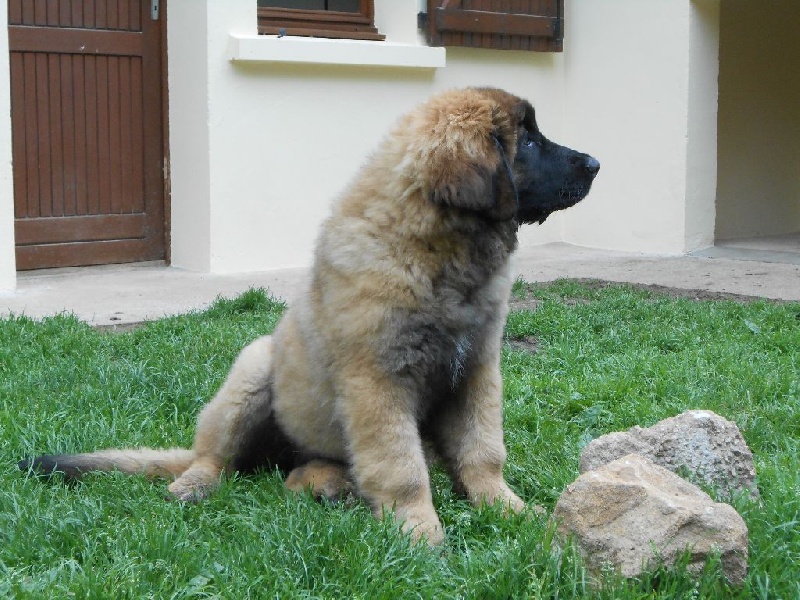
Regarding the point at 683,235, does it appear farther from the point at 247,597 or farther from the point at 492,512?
the point at 247,597

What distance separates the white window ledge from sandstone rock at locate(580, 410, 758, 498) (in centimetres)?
598

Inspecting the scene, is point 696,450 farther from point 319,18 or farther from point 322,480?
point 319,18

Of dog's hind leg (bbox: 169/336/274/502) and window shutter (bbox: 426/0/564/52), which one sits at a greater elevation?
window shutter (bbox: 426/0/564/52)

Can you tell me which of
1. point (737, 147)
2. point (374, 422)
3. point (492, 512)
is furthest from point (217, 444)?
point (737, 147)

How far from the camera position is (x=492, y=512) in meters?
3.26

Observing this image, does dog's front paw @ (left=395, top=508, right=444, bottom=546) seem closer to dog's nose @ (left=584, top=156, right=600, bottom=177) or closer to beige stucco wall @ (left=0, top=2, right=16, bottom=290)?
dog's nose @ (left=584, top=156, right=600, bottom=177)

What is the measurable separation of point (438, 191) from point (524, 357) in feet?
8.41

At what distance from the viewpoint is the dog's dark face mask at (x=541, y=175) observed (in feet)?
11.7

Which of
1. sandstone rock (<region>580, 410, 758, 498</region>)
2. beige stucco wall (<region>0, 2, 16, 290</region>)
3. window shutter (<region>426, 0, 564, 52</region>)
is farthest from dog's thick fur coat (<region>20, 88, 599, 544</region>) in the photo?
window shutter (<region>426, 0, 564, 52</region>)

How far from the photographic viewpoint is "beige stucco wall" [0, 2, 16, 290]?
7.72m

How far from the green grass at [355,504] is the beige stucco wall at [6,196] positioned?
1.68 m

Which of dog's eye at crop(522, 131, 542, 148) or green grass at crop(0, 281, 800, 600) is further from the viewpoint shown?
dog's eye at crop(522, 131, 542, 148)

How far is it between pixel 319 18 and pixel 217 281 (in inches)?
105

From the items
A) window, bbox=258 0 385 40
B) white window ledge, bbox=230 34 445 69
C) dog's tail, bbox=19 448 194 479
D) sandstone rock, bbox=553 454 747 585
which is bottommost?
dog's tail, bbox=19 448 194 479
